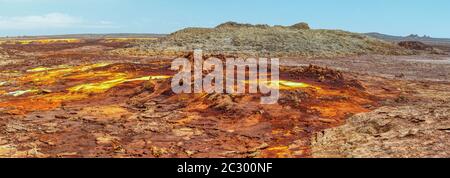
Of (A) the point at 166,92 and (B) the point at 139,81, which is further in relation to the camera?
(B) the point at 139,81

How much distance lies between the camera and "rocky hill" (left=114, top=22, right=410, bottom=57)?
3659 centimetres

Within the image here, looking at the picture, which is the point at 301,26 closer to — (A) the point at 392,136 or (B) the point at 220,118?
(B) the point at 220,118

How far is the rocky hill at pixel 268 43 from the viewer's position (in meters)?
36.6

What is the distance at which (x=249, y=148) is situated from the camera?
26.5ft

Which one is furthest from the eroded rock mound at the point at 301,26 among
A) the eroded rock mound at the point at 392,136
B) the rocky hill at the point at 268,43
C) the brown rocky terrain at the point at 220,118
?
the eroded rock mound at the point at 392,136

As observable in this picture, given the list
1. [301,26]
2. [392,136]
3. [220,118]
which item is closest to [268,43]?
[301,26]

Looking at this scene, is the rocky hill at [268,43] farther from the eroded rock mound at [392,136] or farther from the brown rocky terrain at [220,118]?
the eroded rock mound at [392,136]

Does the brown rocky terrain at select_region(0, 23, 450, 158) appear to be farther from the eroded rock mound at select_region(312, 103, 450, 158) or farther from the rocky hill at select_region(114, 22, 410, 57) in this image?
the rocky hill at select_region(114, 22, 410, 57)

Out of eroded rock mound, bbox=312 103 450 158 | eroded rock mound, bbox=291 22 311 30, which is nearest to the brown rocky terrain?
eroded rock mound, bbox=312 103 450 158

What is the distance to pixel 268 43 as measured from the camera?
3909cm

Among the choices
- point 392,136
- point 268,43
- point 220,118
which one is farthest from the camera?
point 268,43
